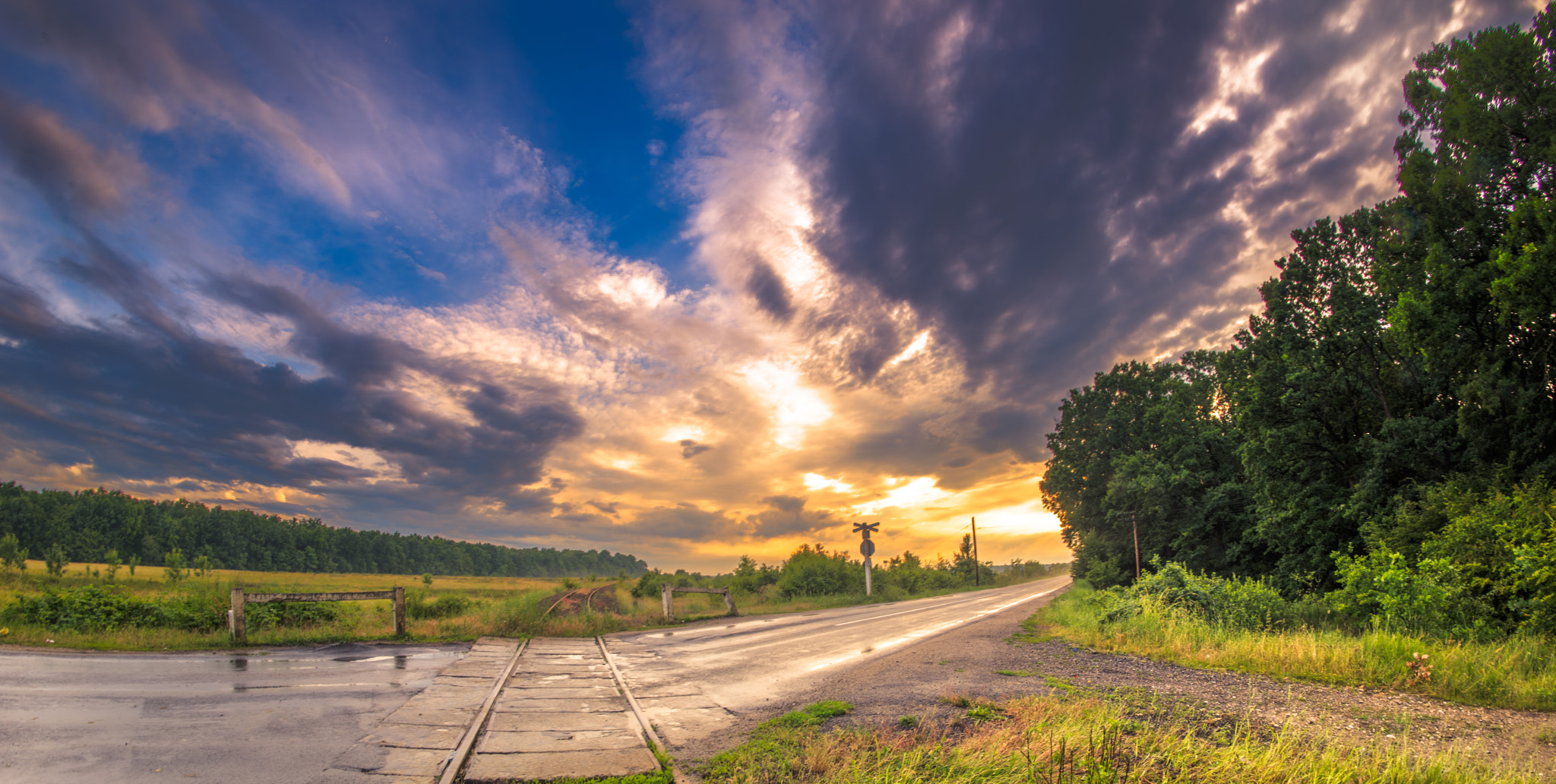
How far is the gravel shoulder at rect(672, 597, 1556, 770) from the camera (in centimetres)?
573

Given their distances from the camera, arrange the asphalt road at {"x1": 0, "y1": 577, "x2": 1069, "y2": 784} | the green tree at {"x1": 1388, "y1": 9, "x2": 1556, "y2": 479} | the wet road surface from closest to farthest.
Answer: the asphalt road at {"x1": 0, "y1": 577, "x2": 1069, "y2": 784} → the wet road surface → the green tree at {"x1": 1388, "y1": 9, "x2": 1556, "y2": 479}

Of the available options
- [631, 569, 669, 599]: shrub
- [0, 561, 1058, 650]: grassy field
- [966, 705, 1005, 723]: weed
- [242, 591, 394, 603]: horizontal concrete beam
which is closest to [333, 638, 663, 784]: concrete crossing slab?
[966, 705, 1005, 723]: weed

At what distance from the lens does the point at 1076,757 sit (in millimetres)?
4461

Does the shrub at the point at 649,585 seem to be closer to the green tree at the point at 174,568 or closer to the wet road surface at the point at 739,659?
the wet road surface at the point at 739,659

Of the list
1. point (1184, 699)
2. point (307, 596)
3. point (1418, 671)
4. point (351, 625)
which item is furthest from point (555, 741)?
point (351, 625)

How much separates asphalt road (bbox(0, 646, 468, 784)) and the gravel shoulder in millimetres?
3572

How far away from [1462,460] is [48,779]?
1176 inches

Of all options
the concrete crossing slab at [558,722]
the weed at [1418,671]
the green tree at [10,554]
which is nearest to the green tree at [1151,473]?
the weed at [1418,671]

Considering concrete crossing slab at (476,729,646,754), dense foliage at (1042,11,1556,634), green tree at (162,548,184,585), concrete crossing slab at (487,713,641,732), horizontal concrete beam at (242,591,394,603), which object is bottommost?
green tree at (162,548,184,585)

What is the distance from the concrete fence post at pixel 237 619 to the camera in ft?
38.8

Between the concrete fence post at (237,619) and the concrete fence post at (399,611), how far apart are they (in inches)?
104

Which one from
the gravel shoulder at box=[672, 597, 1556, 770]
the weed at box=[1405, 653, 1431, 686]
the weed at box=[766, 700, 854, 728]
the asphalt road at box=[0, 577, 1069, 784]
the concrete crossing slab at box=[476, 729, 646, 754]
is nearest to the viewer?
the asphalt road at box=[0, 577, 1069, 784]

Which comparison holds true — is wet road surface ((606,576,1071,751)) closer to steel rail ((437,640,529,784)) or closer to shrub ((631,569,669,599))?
steel rail ((437,640,529,784))

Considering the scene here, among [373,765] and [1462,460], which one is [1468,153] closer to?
[1462,460]
